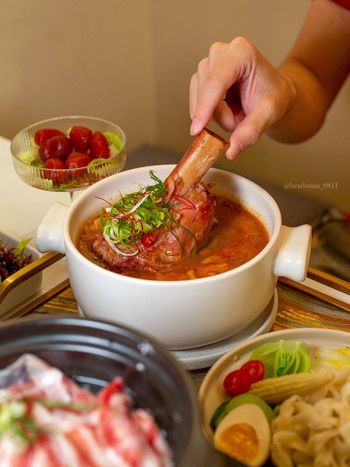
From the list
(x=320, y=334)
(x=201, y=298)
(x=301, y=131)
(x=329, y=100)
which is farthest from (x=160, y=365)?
(x=329, y=100)

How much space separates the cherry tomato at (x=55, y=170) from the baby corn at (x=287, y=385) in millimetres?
668

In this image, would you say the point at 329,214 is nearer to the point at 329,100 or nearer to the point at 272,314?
the point at 329,100

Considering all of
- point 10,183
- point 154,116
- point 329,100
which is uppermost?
point 329,100

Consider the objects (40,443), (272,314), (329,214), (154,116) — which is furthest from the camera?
(154,116)

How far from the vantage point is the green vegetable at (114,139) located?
141 centimetres

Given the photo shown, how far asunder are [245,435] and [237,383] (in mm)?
91

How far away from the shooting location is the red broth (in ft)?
3.02

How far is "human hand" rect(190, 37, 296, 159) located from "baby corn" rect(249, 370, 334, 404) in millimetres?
363

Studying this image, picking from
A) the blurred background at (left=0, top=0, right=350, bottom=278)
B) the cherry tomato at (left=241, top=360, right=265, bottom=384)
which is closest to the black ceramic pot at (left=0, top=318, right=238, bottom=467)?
the cherry tomato at (left=241, top=360, right=265, bottom=384)

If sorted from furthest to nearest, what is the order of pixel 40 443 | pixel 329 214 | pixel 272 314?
pixel 329 214, pixel 272 314, pixel 40 443

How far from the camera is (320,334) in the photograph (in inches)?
35.0

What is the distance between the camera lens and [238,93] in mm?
1164

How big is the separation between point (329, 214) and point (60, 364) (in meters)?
1.55

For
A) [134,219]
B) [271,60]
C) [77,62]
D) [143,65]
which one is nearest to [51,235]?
[134,219]
